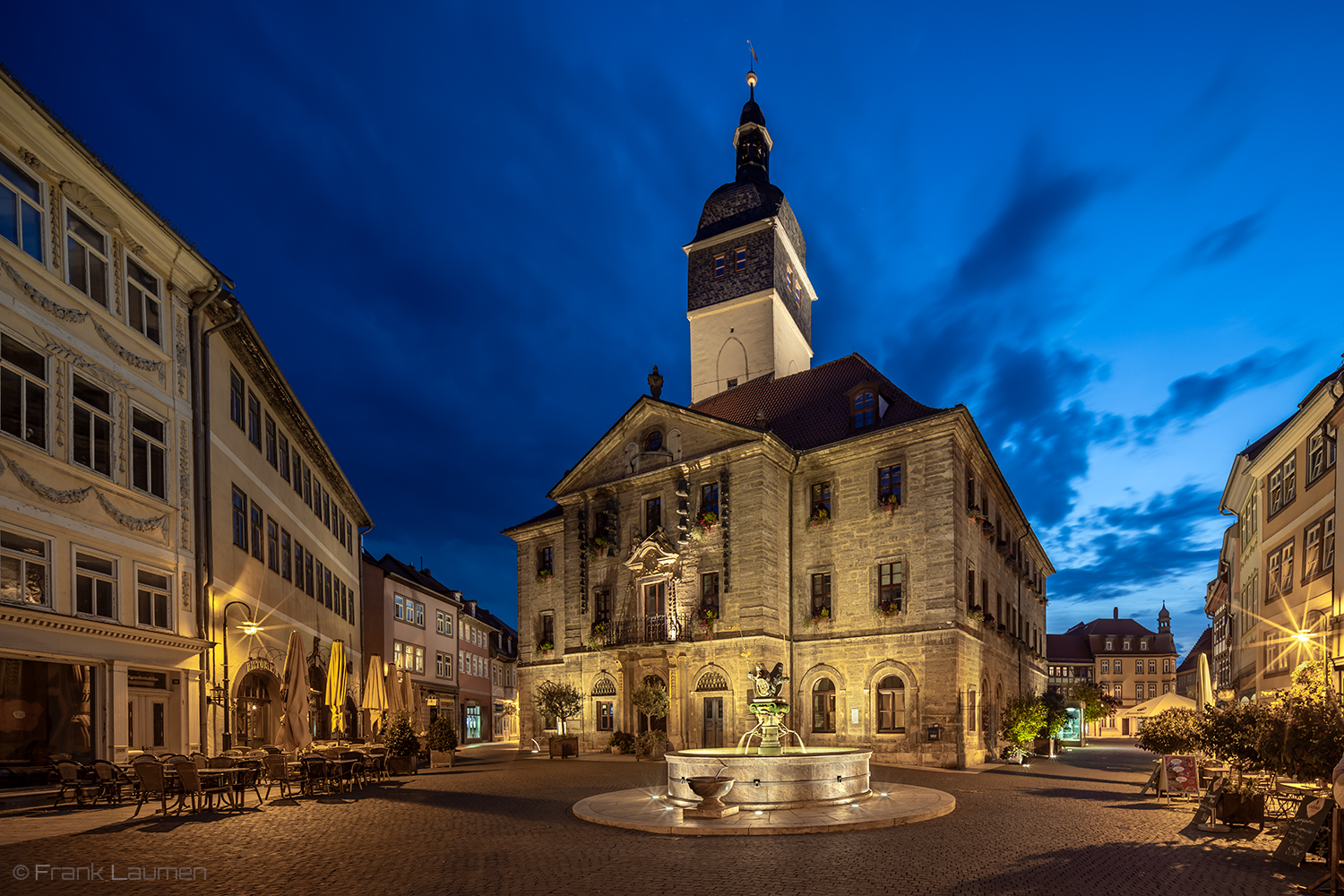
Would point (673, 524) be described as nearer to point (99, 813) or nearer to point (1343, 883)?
point (99, 813)

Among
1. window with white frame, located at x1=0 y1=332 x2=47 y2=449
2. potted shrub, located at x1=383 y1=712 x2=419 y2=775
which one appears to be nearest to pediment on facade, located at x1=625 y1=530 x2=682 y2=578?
potted shrub, located at x1=383 y1=712 x2=419 y2=775

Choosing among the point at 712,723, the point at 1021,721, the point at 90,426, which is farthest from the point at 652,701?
the point at 90,426

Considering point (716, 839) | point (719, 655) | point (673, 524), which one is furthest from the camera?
point (673, 524)

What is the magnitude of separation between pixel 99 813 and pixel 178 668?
13.8 feet

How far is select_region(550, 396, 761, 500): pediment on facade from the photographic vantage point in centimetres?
3300

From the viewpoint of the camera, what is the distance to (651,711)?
31156mm

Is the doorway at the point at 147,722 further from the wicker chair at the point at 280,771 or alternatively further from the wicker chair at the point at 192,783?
the wicker chair at the point at 192,783

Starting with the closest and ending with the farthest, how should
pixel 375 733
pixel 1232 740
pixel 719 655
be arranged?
pixel 1232 740
pixel 375 733
pixel 719 655

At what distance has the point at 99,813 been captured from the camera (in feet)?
48.2

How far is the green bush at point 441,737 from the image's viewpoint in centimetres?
2758

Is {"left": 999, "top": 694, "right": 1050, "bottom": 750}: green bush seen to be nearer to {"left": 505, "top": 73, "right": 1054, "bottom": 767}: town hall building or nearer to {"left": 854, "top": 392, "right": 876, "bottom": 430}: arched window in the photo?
{"left": 505, "top": 73, "right": 1054, "bottom": 767}: town hall building

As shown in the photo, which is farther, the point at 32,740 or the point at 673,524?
the point at 673,524

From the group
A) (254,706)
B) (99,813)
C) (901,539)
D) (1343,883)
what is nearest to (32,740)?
(99,813)

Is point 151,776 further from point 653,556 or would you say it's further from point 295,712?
point 653,556
